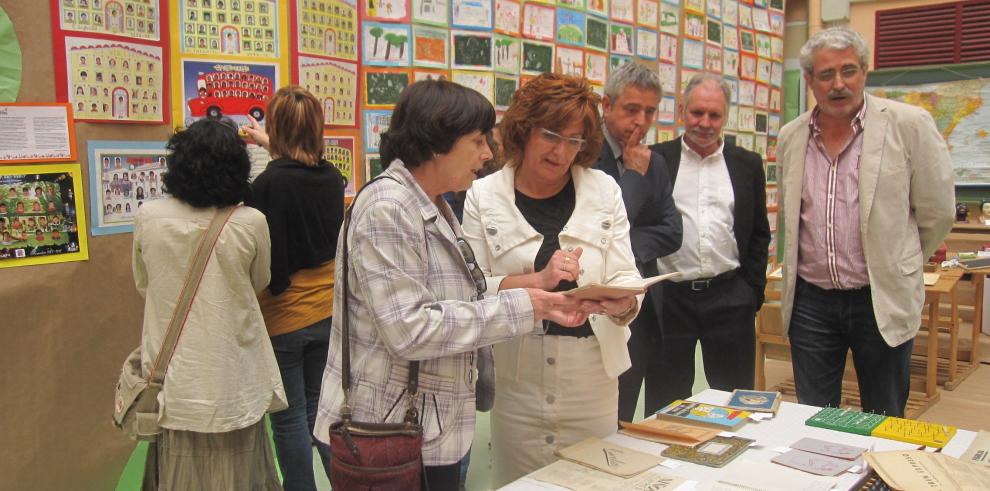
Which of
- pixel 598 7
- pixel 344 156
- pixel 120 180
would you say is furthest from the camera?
pixel 598 7

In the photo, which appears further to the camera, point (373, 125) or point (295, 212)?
point (373, 125)

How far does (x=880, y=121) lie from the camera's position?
2684 mm

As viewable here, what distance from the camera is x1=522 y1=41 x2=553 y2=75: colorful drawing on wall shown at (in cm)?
501

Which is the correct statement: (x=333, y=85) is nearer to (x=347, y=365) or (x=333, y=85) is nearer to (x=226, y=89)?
(x=226, y=89)

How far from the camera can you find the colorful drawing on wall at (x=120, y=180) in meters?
3.12

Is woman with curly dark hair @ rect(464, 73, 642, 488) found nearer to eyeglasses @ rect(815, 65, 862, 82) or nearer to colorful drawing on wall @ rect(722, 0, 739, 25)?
eyeglasses @ rect(815, 65, 862, 82)

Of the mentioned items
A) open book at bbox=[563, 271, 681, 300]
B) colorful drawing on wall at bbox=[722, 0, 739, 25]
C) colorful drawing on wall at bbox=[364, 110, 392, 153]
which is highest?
colorful drawing on wall at bbox=[722, 0, 739, 25]

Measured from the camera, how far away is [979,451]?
6.25 ft

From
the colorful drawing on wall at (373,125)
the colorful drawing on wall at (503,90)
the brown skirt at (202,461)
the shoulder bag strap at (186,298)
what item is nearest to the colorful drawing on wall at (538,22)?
the colorful drawing on wall at (503,90)

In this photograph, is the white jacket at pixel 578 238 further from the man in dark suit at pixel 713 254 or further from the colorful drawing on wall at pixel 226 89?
the colorful drawing on wall at pixel 226 89

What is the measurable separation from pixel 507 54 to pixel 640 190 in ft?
8.05

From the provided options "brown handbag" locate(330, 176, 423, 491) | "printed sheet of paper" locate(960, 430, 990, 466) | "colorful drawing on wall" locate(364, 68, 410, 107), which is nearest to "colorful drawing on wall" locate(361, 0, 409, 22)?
"colorful drawing on wall" locate(364, 68, 410, 107)

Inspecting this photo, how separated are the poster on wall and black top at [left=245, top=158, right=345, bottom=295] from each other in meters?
0.80

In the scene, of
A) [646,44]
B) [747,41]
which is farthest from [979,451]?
[747,41]
